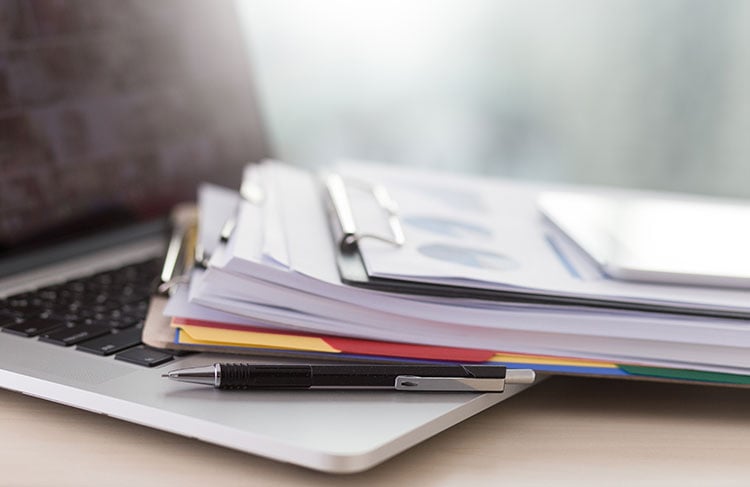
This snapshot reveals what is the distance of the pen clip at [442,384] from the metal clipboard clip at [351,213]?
100mm

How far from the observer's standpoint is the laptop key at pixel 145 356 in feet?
1.70

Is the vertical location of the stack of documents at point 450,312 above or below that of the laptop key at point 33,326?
above

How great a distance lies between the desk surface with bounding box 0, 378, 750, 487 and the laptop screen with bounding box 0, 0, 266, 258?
297mm

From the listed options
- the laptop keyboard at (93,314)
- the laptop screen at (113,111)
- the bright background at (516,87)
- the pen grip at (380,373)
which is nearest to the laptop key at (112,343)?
the laptop keyboard at (93,314)

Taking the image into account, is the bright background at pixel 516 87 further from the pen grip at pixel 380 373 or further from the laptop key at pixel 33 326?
the pen grip at pixel 380 373

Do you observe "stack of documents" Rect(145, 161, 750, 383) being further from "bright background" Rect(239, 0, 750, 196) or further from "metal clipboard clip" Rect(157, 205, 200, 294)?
"bright background" Rect(239, 0, 750, 196)

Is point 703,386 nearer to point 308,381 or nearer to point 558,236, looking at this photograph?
point 558,236

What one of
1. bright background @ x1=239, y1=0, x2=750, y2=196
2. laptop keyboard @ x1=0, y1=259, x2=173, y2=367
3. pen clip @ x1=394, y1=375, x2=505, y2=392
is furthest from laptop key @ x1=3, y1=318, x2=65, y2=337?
bright background @ x1=239, y1=0, x2=750, y2=196

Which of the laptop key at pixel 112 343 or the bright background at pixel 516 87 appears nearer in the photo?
the laptop key at pixel 112 343

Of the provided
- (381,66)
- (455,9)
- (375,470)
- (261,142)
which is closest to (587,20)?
(455,9)

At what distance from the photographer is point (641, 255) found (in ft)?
1.85

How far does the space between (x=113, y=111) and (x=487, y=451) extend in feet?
1.81

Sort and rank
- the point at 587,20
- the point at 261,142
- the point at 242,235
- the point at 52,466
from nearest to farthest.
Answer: the point at 52,466, the point at 242,235, the point at 261,142, the point at 587,20

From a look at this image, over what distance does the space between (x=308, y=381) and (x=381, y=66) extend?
38.3 inches
